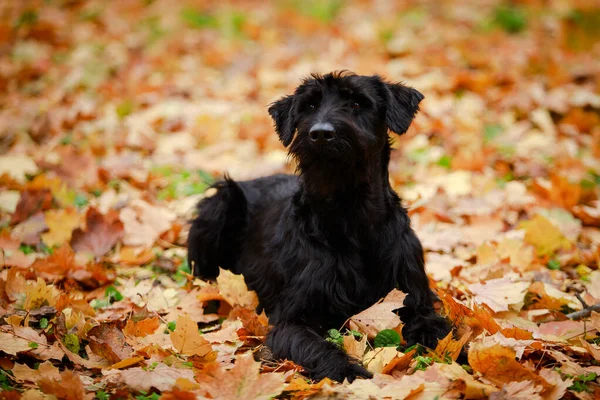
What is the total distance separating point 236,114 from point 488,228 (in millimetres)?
3897

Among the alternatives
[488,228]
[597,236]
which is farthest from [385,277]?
[597,236]

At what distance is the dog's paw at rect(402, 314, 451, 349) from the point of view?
3283 millimetres

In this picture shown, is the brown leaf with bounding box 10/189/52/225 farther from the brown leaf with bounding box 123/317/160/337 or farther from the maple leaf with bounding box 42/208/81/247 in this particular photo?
the brown leaf with bounding box 123/317/160/337

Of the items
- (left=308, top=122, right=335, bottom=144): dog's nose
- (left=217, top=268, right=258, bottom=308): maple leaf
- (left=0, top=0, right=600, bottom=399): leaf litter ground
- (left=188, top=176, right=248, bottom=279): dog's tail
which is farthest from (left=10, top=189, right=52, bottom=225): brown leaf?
(left=308, top=122, right=335, bottom=144): dog's nose

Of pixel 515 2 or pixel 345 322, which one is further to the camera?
pixel 515 2

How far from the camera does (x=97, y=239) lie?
15.3 feet

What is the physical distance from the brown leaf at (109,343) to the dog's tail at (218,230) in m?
1.30

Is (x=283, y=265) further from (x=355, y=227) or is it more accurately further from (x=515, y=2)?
(x=515, y=2)

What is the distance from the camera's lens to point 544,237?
445cm

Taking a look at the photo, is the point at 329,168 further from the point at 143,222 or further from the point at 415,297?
the point at 143,222

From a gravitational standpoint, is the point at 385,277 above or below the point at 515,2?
below

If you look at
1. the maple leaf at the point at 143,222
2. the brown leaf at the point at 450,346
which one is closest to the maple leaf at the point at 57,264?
the maple leaf at the point at 143,222

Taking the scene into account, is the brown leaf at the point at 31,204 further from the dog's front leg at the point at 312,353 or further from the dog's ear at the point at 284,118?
the dog's front leg at the point at 312,353

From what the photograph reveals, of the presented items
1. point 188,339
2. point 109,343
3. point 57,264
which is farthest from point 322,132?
point 57,264
